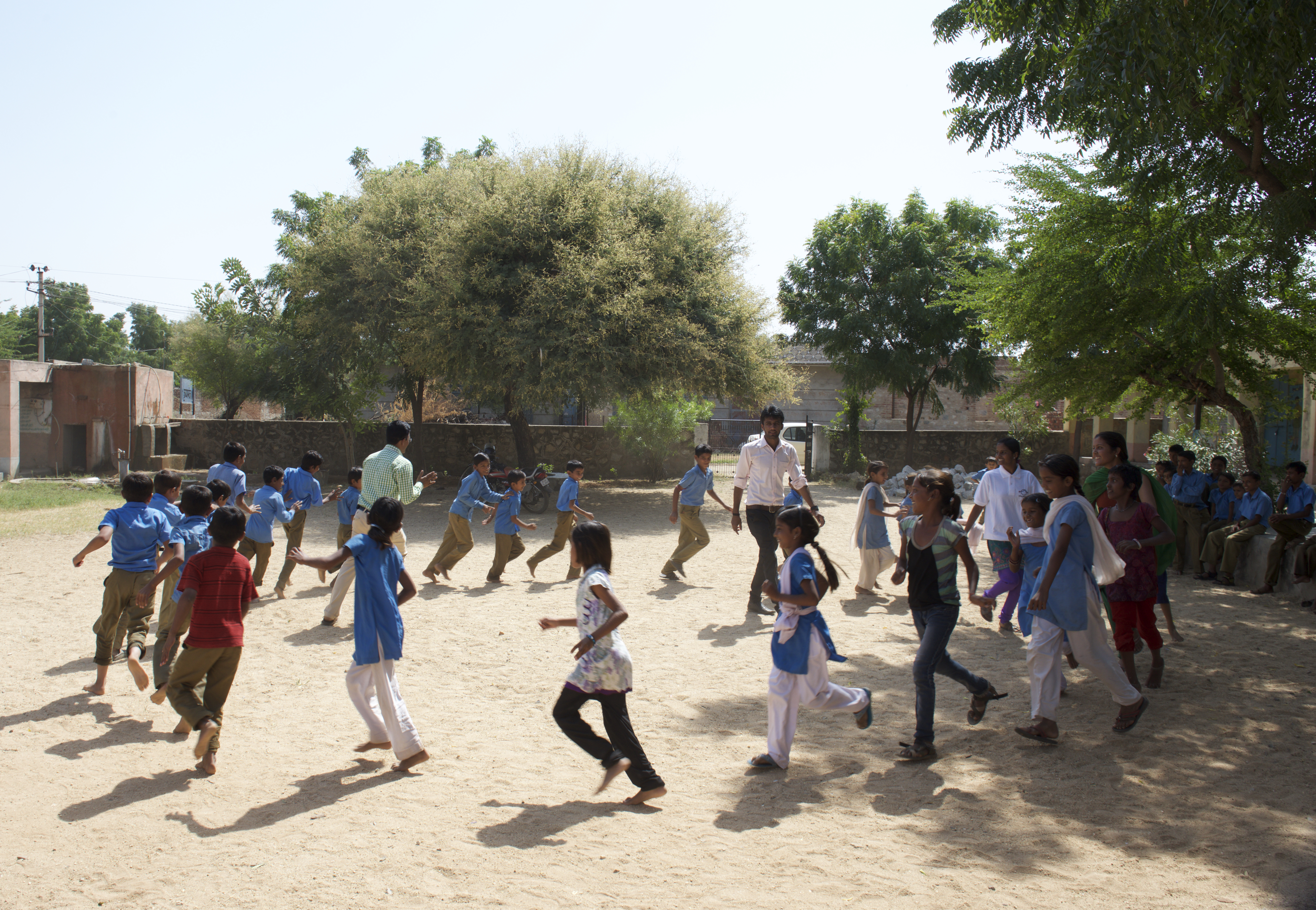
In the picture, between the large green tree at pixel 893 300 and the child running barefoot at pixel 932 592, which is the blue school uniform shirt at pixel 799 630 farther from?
the large green tree at pixel 893 300

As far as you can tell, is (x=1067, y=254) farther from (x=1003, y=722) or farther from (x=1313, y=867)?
(x=1313, y=867)

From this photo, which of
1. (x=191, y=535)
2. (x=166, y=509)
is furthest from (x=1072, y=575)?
(x=166, y=509)

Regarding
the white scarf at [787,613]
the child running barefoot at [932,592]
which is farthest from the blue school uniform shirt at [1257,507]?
the white scarf at [787,613]

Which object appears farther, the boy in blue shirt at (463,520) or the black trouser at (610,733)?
the boy in blue shirt at (463,520)

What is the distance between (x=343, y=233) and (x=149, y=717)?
693 inches

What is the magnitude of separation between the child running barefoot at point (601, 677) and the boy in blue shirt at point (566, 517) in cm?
583

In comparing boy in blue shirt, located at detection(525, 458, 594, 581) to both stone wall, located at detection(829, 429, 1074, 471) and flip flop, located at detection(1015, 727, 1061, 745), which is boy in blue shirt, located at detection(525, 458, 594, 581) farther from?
stone wall, located at detection(829, 429, 1074, 471)

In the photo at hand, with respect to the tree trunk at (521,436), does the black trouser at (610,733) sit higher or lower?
lower

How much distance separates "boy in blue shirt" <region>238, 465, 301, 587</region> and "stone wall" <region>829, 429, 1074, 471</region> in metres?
21.1

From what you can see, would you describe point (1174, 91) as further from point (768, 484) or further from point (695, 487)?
point (695, 487)

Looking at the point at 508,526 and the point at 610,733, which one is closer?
the point at 610,733

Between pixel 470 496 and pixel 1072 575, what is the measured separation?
22.7 ft

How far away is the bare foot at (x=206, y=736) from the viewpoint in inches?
184

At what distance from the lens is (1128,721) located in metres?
5.32
